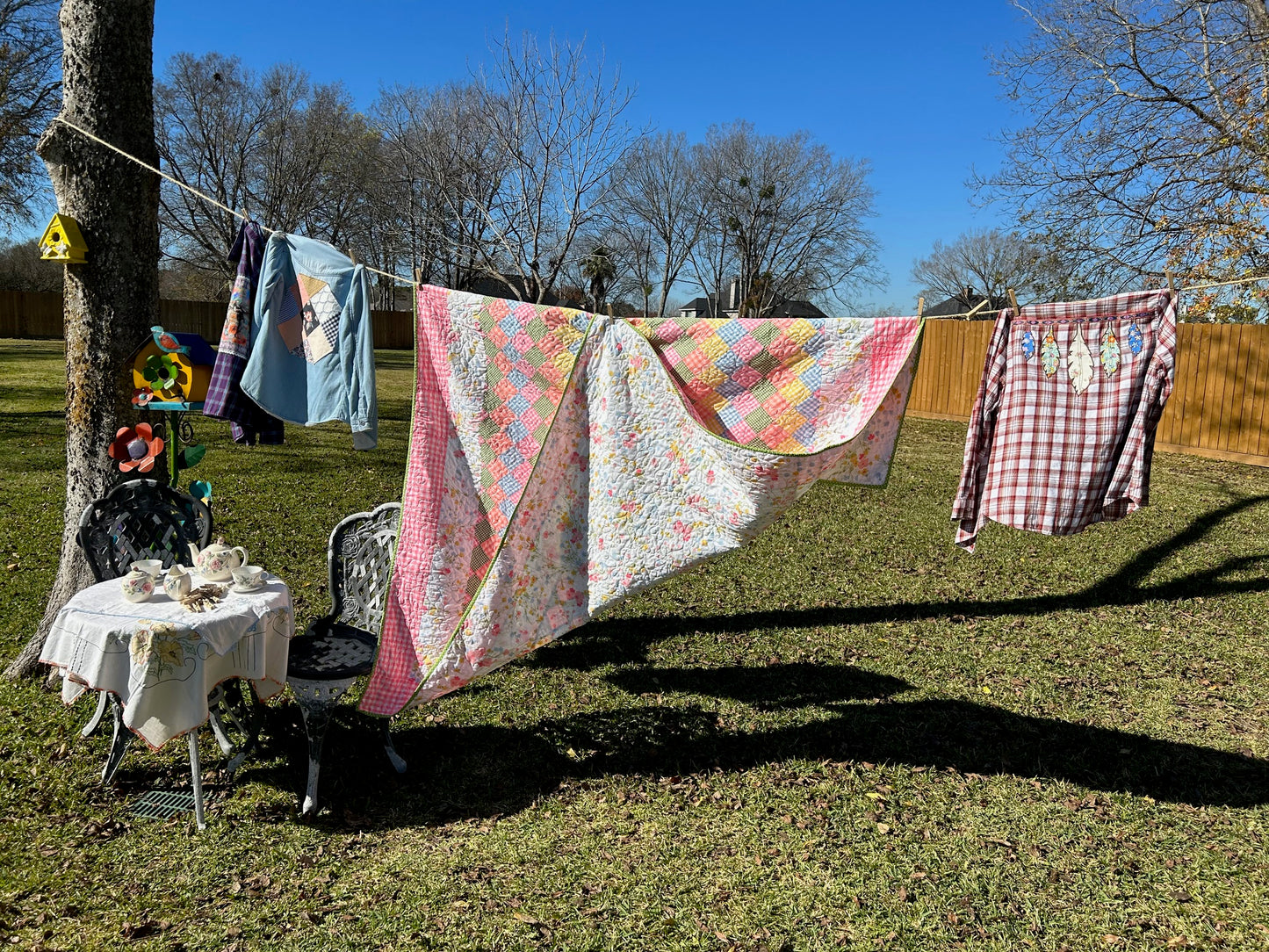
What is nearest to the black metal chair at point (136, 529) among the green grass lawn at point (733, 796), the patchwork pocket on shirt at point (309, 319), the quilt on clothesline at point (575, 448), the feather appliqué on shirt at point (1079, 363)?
the green grass lawn at point (733, 796)

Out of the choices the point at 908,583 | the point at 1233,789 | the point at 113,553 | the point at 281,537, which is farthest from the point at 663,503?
the point at 281,537

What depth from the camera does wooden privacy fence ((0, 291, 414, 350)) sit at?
30656 mm

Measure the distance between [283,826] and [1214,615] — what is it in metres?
6.81

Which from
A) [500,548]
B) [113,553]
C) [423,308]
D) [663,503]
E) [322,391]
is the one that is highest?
[423,308]

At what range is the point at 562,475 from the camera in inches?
134

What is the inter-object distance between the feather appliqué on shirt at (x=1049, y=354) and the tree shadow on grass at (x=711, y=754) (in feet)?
6.68

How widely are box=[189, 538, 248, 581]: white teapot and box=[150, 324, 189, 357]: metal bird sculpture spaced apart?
0.96 metres

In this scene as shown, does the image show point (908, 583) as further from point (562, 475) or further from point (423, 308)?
Result: point (423, 308)

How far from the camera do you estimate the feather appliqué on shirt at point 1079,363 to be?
3459 millimetres

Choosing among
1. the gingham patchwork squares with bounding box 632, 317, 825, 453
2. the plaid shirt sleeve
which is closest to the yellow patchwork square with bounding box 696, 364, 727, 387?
the gingham patchwork squares with bounding box 632, 317, 825, 453

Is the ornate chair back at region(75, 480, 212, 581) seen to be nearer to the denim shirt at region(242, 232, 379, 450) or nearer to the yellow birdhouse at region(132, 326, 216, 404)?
the yellow birdhouse at region(132, 326, 216, 404)

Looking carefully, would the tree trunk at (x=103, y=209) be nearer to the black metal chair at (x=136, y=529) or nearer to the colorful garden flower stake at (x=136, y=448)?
the colorful garden flower stake at (x=136, y=448)

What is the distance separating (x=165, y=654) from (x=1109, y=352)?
3.93m

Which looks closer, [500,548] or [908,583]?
[500,548]
